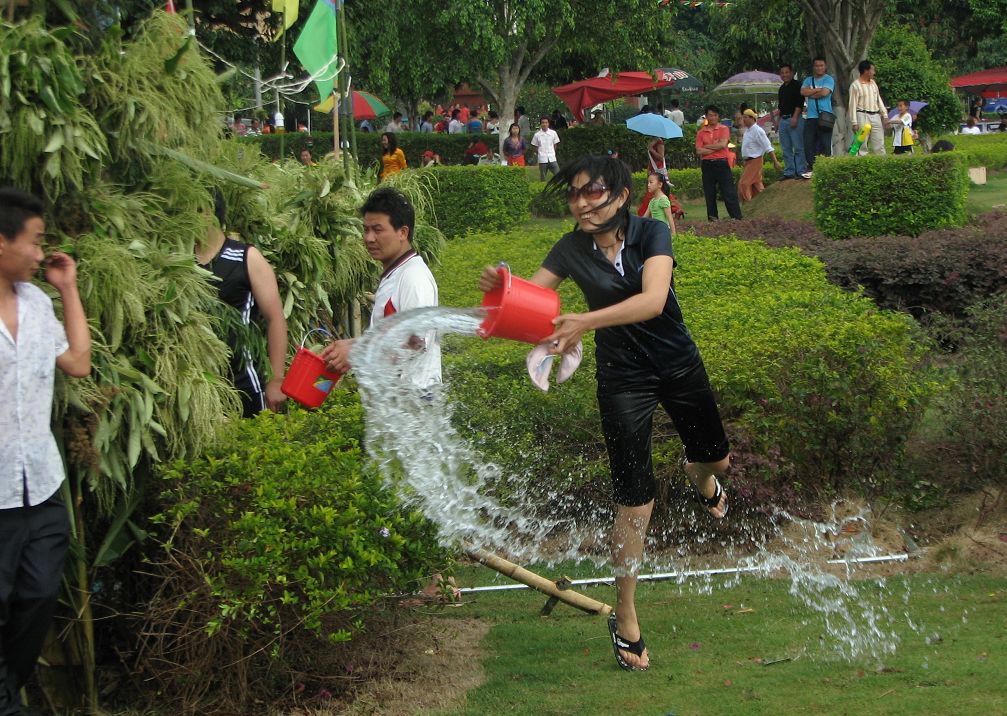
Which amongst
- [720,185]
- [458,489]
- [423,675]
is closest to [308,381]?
[458,489]

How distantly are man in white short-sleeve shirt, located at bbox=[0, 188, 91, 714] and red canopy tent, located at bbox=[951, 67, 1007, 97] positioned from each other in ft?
152

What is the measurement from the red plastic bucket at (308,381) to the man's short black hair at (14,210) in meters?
1.33

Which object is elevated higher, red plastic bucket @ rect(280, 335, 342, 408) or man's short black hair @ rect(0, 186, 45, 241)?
man's short black hair @ rect(0, 186, 45, 241)

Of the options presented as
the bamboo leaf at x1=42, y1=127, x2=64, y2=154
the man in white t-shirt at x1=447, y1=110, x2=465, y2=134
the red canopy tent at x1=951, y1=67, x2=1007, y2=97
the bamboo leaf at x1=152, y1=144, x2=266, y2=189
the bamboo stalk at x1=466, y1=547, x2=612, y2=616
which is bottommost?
the bamboo stalk at x1=466, y1=547, x2=612, y2=616

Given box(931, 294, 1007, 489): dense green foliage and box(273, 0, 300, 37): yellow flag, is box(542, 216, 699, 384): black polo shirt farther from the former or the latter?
box(273, 0, 300, 37): yellow flag

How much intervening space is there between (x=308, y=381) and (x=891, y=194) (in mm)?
11519

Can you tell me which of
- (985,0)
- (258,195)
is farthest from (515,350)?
(985,0)

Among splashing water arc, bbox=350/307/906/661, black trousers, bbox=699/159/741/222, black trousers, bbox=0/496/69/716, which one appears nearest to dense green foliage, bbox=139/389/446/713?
splashing water arc, bbox=350/307/906/661

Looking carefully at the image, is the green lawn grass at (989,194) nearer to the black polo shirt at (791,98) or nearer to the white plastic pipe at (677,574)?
the black polo shirt at (791,98)

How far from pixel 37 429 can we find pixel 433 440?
176cm

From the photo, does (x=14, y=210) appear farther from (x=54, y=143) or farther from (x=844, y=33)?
(x=844, y=33)

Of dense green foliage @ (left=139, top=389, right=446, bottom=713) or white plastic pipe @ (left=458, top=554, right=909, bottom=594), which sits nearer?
dense green foliage @ (left=139, top=389, right=446, bottom=713)

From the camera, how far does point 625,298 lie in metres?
4.80

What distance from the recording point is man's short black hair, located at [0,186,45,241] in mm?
3855
